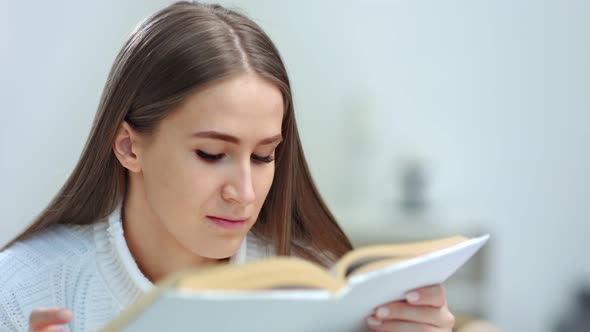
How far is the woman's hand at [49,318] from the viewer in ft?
2.59

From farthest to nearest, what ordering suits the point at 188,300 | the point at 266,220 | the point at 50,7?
the point at 50,7
the point at 266,220
the point at 188,300

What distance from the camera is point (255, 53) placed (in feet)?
3.67

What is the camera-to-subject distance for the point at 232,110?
3.35 feet

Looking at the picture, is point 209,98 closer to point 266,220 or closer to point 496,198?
point 266,220

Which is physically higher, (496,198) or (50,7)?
(50,7)

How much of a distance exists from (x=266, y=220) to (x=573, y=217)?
6.99ft

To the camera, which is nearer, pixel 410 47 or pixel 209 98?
pixel 209 98

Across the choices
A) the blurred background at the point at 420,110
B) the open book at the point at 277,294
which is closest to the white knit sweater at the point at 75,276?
the open book at the point at 277,294

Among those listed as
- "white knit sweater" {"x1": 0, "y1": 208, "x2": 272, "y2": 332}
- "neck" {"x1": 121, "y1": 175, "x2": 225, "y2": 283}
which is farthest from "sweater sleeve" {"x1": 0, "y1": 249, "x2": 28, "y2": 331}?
"neck" {"x1": 121, "y1": 175, "x2": 225, "y2": 283}

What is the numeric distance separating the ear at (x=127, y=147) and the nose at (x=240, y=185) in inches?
7.2

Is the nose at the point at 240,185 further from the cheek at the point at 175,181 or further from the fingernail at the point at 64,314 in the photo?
the fingernail at the point at 64,314

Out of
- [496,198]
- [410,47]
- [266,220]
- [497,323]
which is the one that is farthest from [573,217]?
[266,220]

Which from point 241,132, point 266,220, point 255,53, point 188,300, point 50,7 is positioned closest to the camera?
point 188,300

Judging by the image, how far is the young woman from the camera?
3.36 feet
